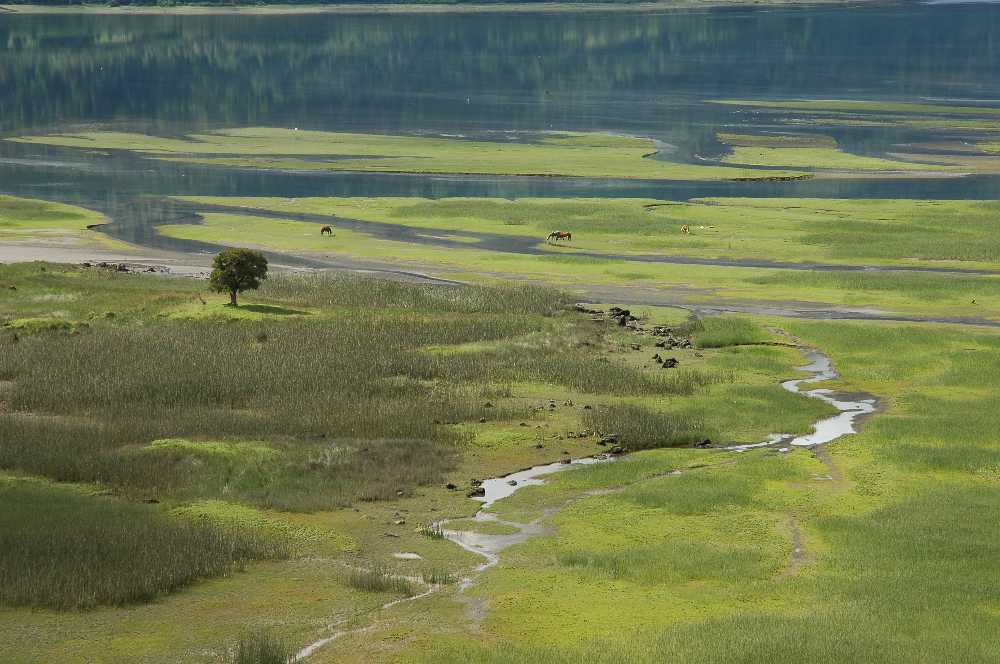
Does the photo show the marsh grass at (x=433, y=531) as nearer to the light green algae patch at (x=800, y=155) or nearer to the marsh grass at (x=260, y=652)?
the marsh grass at (x=260, y=652)

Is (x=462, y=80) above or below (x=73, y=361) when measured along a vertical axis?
above

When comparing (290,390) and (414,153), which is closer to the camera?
(290,390)

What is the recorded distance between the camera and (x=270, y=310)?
55.8m

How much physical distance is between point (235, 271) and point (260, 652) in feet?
114

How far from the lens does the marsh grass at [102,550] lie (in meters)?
24.4

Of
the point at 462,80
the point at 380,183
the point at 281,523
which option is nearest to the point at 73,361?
the point at 281,523

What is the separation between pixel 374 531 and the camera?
30234mm

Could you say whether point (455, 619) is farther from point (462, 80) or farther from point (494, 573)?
point (462, 80)

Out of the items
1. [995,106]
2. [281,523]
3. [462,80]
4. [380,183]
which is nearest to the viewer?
[281,523]

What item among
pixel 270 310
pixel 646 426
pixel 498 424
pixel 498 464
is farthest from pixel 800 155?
pixel 498 464

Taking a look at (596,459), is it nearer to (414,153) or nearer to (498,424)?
(498,424)

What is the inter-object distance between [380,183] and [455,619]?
3471 inches

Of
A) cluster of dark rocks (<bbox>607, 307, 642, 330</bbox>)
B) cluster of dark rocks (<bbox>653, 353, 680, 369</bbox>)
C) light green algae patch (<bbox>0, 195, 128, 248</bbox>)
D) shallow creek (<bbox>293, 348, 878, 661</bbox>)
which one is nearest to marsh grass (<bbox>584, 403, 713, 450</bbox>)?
shallow creek (<bbox>293, 348, 878, 661</bbox>)

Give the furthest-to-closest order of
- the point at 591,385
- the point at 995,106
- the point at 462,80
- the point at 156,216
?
the point at 462,80 → the point at 995,106 → the point at 156,216 → the point at 591,385
